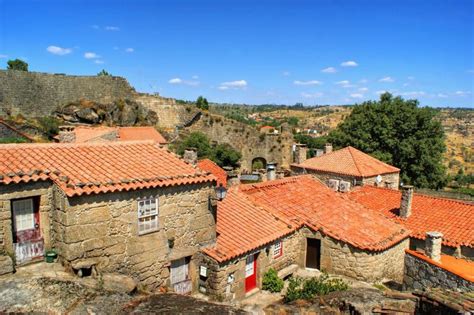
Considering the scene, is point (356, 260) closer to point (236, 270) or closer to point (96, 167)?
point (236, 270)

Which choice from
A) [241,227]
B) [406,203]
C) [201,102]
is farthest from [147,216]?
[201,102]

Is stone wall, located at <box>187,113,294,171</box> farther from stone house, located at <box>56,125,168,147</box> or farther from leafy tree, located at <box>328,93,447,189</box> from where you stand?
stone house, located at <box>56,125,168,147</box>

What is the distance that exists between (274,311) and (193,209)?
3.44 meters

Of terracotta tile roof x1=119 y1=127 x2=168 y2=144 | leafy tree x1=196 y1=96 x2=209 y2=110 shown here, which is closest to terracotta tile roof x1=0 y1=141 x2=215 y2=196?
terracotta tile roof x1=119 y1=127 x2=168 y2=144

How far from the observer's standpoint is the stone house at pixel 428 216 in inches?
622

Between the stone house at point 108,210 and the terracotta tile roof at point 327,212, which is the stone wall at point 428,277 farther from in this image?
the stone house at point 108,210

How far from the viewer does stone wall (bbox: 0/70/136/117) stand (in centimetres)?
3647

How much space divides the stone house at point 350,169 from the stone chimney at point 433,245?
34.5ft

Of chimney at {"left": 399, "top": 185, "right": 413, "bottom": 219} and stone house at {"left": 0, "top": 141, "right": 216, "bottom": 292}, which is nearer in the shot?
stone house at {"left": 0, "top": 141, "right": 216, "bottom": 292}

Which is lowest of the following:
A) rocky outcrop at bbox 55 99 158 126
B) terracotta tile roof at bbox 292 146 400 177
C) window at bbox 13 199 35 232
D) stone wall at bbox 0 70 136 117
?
terracotta tile roof at bbox 292 146 400 177

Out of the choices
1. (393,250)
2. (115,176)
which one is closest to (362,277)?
(393,250)

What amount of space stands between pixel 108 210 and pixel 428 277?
10.3 m

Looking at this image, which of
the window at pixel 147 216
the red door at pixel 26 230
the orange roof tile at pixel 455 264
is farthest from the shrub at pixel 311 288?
the red door at pixel 26 230

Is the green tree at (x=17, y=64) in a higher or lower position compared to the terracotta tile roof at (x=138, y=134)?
higher
